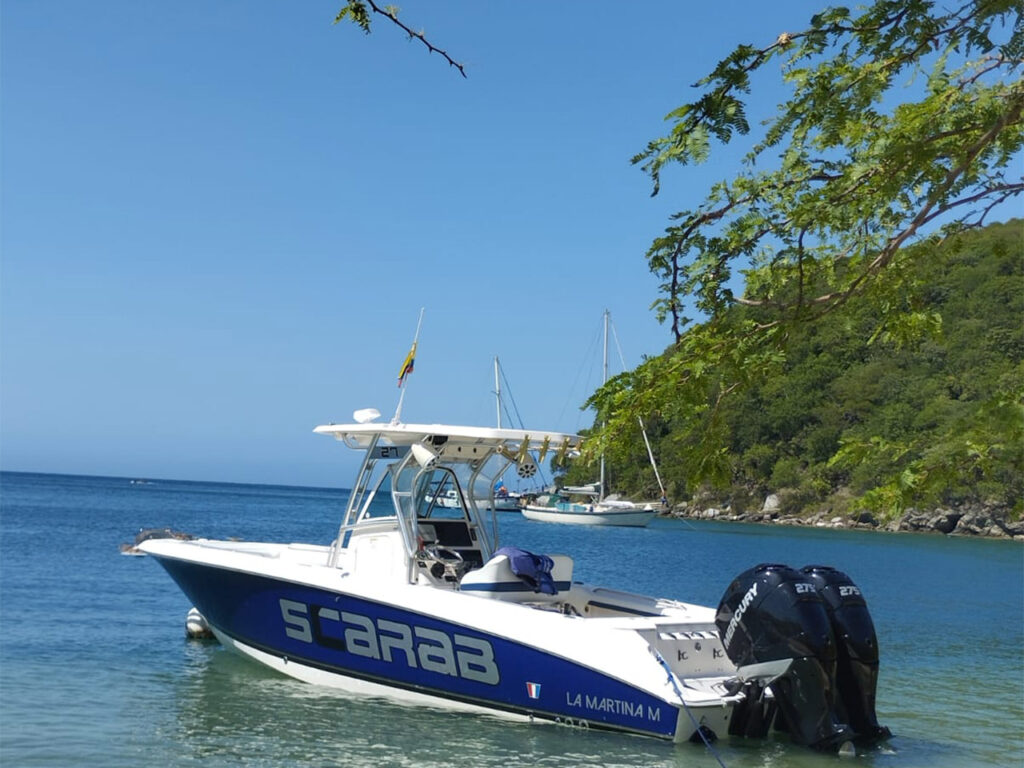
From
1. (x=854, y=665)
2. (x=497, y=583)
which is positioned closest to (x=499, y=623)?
(x=497, y=583)

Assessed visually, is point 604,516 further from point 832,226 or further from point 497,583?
point 832,226

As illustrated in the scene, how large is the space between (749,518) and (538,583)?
79175mm

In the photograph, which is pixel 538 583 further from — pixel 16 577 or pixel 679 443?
pixel 16 577

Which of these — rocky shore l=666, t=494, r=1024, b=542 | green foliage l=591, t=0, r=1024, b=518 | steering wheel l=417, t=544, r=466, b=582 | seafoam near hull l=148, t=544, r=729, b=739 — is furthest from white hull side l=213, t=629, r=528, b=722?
rocky shore l=666, t=494, r=1024, b=542

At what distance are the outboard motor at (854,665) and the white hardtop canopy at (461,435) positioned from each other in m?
3.14

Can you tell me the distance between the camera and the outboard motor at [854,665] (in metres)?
7.93

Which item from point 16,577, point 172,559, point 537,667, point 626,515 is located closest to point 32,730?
point 172,559

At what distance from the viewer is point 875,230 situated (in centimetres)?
464

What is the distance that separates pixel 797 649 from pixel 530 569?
280 centimetres

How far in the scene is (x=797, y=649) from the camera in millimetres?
7699

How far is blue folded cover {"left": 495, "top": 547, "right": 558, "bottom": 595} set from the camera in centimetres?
970

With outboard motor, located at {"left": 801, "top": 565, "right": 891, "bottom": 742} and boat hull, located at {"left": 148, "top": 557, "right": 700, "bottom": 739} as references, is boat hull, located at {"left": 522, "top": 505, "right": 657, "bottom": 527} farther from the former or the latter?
outboard motor, located at {"left": 801, "top": 565, "right": 891, "bottom": 742}

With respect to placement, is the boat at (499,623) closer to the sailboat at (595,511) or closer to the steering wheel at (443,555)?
the steering wheel at (443,555)

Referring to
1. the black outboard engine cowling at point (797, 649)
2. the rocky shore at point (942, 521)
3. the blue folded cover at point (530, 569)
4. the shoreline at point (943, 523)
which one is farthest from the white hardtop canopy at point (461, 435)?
the shoreline at point (943, 523)
